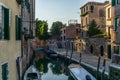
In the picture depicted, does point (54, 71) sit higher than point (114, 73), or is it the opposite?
point (114, 73)

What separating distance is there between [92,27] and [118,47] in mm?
17758

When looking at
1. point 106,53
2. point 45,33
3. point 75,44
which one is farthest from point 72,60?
point 45,33

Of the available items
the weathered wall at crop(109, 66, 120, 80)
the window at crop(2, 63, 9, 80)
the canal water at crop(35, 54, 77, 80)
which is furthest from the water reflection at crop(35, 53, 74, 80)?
the window at crop(2, 63, 9, 80)

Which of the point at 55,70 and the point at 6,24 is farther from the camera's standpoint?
the point at 55,70

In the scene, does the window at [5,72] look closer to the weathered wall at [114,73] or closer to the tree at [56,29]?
the weathered wall at [114,73]

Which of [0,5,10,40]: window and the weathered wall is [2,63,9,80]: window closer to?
[0,5,10,40]: window

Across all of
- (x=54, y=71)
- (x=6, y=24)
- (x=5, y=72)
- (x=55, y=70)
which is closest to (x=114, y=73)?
(x=5, y=72)

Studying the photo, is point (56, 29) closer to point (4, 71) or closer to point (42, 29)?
point (42, 29)

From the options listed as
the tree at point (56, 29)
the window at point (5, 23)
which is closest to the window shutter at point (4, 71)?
the window at point (5, 23)

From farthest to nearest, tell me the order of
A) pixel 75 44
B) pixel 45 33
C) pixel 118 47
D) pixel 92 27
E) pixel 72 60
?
pixel 45 33 < pixel 75 44 < pixel 92 27 < pixel 72 60 < pixel 118 47

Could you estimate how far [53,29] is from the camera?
84.0 meters

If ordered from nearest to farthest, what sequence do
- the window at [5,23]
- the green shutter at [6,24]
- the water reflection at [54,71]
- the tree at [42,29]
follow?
the window at [5,23] < the green shutter at [6,24] < the water reflection at [54,71] < the tree at [42,29]

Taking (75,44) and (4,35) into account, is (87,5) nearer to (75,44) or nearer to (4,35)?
(75,44)

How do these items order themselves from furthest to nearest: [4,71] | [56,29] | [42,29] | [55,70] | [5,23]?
[56,29] < [42,29] < [55,70] < [5,23] < [4,71]
